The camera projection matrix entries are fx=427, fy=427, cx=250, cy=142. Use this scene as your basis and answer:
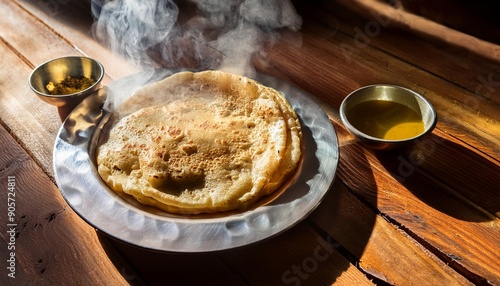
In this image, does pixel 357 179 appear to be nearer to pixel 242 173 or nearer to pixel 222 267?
pixel 242 173

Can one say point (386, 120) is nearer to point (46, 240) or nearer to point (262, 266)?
point (262, 266)

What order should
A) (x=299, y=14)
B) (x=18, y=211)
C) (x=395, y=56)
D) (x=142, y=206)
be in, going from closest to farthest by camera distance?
(x=142, y=206) < (x=18, y=211) < (x=395, y=56) < (x=299, y=14)

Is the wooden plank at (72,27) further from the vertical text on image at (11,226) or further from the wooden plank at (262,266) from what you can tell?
the wooden plank at (262,266)

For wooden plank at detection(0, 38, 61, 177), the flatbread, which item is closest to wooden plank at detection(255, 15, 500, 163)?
→ the flatbread

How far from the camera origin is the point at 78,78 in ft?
7.39

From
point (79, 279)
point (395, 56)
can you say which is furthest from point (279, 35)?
point (79, 279)

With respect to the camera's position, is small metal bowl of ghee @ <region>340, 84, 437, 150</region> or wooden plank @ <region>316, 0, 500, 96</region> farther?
wooden plank @ <region>316, 0, 500, 96</region>

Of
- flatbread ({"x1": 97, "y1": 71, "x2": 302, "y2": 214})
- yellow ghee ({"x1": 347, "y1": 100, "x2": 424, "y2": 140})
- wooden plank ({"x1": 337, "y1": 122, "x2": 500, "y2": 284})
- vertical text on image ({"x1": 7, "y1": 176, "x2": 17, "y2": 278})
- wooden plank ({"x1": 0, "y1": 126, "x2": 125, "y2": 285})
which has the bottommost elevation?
vertical text on image ({"x1": 7, "y1": 176, "x2": 17, "y2": 278})

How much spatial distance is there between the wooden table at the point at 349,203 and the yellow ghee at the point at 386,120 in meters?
0.11

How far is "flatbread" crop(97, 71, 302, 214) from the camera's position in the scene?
1598mm

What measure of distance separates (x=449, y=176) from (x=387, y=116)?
37cm

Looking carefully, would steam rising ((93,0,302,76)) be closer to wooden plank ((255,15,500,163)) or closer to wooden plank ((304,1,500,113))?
wooden plank ((255,15,500,163))

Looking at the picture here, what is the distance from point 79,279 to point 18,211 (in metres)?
0.48

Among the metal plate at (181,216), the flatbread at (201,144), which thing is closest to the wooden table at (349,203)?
the metal plate at (181,216)
